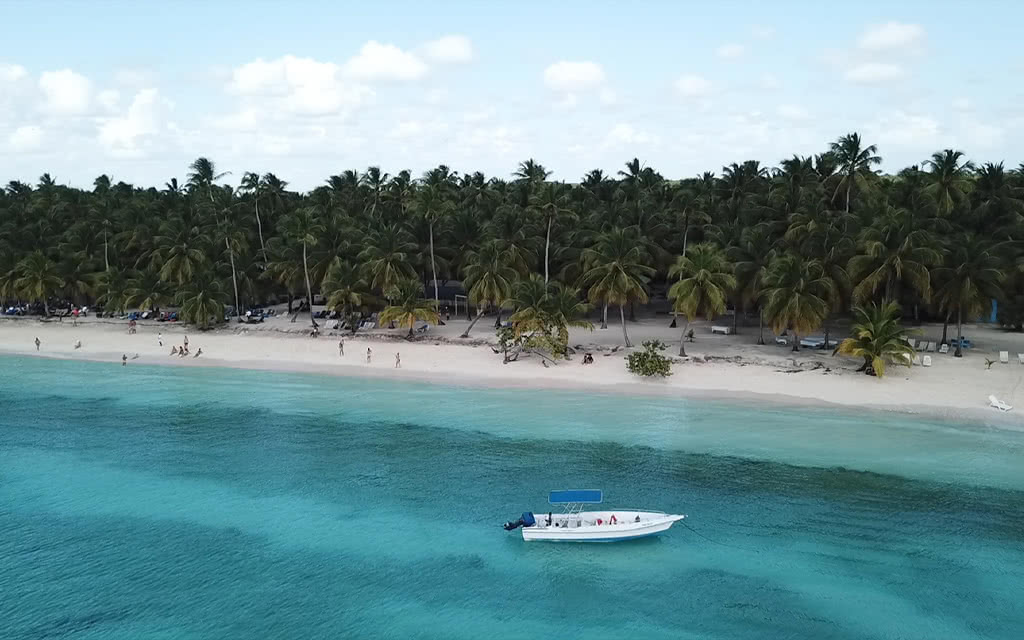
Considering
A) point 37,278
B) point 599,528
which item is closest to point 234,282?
point 37,278

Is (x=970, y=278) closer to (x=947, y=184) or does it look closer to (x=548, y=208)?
(x=947, y=184)

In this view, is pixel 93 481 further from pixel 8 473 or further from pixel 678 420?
pixel 678 420

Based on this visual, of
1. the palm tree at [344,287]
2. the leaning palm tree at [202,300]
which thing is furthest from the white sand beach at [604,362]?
the palm tree at [344,287]

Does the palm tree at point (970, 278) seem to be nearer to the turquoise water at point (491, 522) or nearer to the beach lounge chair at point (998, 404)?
the beach lounge chair at point (998, 404)

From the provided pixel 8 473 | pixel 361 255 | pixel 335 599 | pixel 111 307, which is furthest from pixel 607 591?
pixel 111 307

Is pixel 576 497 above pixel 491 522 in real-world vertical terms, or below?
above
